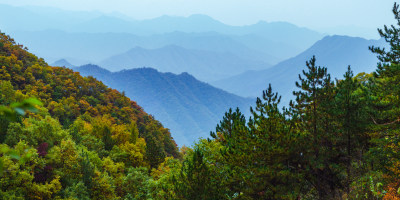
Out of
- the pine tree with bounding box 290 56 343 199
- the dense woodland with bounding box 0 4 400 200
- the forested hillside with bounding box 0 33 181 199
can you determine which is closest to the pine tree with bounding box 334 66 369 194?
the dense woodland with bounding box 0 4 400 200

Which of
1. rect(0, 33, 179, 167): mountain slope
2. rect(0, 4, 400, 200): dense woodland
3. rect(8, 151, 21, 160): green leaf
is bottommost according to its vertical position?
rect(8, 151, 21, 160): green leaf

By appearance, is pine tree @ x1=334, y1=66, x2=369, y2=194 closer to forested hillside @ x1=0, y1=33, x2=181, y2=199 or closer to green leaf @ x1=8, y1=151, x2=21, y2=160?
forested hillside @ x1=0, y1=33, x2=181, y2=199

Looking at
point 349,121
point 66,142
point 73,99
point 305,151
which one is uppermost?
point 73,99

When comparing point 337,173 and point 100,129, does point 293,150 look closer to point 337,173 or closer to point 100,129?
point 337,173

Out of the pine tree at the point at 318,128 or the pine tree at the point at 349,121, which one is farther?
the pine tree at the point at 318,128

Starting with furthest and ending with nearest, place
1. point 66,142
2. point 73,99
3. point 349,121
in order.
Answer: point 73,99, point 66,142, point 349,121

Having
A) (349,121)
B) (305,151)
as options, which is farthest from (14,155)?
(305,151)

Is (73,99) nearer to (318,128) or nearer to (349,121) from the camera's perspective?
(318,128)

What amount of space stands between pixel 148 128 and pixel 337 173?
6355 centimetres

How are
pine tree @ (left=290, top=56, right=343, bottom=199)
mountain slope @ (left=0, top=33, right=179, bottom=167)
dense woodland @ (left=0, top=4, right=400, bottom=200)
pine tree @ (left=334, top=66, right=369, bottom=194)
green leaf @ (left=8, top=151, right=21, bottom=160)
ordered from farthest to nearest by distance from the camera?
1. mountain slope @ (left=0, top=33, right=179, bottom=167)
2. pine tree @ (left=290, top=56, right=343, bottom=199)
3. pine tree @ (left=334, top=66, right=369, bottom=194)
4. dense woodland @ (left=0, top=4, right=400, bottom=200)
5. green leaf @ (left=8, top=151, right=21, bottom=160)

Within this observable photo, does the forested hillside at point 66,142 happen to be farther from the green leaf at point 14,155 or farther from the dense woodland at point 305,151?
the dense woodland at point 305,151

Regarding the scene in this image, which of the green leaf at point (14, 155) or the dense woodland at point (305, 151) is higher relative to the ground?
the dense woodland at point (305, 151)

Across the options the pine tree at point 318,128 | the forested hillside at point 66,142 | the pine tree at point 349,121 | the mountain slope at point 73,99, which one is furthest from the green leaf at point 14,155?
the mountain slope at point 73,99

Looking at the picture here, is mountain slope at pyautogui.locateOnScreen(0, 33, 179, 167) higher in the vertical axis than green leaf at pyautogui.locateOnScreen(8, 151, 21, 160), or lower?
higher
